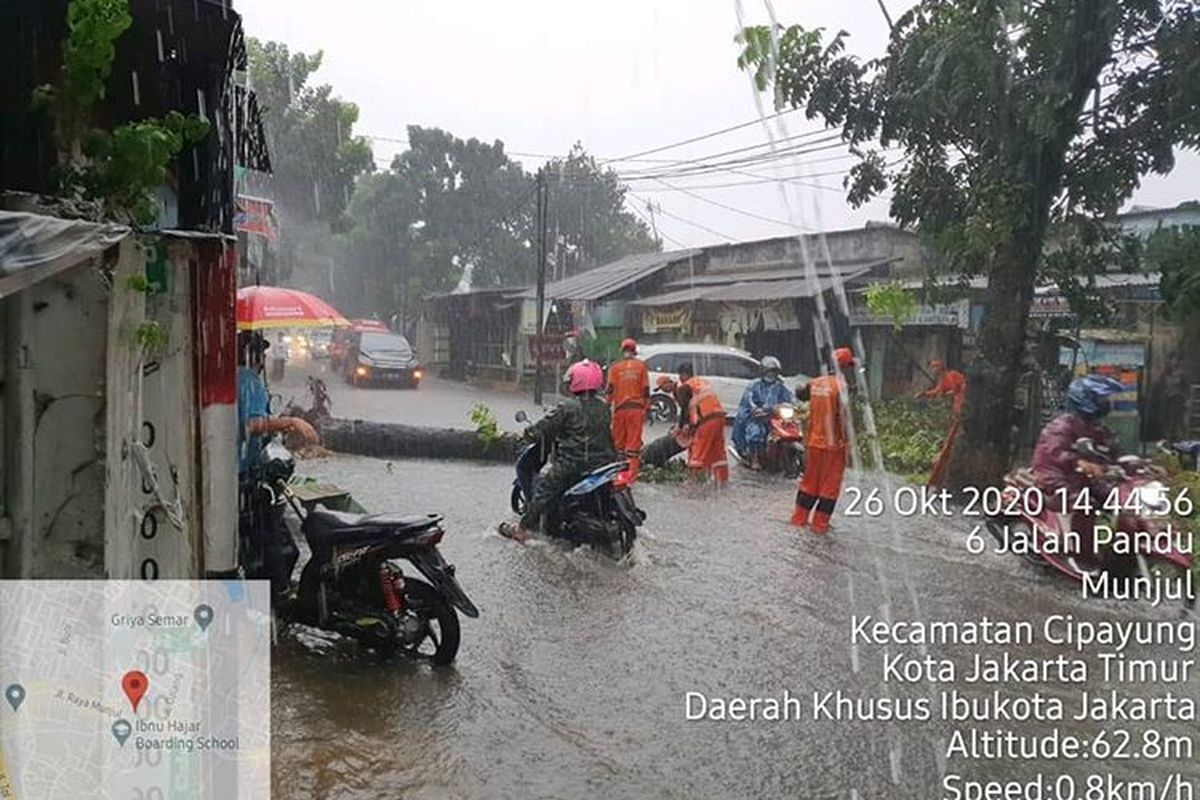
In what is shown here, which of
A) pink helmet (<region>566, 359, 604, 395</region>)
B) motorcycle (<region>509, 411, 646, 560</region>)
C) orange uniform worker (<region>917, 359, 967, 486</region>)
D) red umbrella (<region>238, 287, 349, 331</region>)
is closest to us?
motorcycle (<region>509, 411, 646, 560</region>)

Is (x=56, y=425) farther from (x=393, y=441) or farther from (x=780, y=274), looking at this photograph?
(x=780, y=274)

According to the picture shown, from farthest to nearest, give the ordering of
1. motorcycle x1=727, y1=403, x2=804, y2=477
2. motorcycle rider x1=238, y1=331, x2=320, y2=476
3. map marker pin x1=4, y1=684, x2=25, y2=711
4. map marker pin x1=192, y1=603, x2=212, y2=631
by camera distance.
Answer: motorcycle x1=727, y1=403, x2=804, y2=477, motorcycle rider x1=238, y1=331, x2=320, y2=476, map marker pin x1=192, y1=603, x2=212, y2=631, map marker pin x1=4, y1=684, x2=25, y2=711

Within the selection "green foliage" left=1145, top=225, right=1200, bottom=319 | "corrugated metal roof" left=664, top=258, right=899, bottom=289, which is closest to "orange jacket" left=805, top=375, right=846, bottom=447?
"green foliage" left=1145, top=225, right=1200, bottom=319

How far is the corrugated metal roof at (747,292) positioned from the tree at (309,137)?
906 cm

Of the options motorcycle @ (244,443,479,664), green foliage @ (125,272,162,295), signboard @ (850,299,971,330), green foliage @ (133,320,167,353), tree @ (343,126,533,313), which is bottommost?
motorcycle @ (244,443,479,664)

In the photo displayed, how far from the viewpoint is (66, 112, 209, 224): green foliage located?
2.88 metres

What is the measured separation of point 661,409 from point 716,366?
4.27ft

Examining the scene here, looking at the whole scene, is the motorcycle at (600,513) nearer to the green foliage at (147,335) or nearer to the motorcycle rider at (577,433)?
the motorcycle rider at (577,433)

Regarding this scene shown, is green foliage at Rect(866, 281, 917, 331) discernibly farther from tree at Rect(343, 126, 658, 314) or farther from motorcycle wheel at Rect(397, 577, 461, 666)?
tree at Rect(343, 126, 658, 314)

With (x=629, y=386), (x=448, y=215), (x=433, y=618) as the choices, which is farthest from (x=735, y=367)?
(x=448, y=215)

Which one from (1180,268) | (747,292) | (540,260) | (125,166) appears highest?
(540,260)

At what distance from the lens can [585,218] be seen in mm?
38281

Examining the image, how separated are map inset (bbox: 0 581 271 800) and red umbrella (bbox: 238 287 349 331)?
5.79 m

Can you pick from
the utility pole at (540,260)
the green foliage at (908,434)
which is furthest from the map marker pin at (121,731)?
the utility pole at (540,260)
